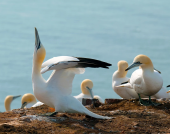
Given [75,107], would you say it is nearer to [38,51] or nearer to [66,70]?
[66,70]

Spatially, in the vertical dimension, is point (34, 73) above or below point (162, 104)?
above

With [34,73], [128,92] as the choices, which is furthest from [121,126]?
[128,92]

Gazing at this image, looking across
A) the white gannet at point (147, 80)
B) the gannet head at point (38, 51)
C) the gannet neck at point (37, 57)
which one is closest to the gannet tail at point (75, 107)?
the gannet neck at point (37, 57)

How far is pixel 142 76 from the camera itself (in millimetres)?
7496

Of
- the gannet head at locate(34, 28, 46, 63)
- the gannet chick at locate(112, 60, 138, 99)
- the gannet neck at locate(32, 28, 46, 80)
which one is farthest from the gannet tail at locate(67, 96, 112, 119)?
the gannet chick at locate(112, 60, 138, 99)

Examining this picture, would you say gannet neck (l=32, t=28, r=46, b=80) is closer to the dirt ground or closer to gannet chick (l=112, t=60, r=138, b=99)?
the dirt ground

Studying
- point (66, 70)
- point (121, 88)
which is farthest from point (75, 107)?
point (121, 88)

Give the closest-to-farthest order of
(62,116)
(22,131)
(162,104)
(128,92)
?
1. (22,131)
2. (62,116)
3. (162,104)
4. (128,92)

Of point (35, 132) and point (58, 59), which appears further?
point (58, 59)

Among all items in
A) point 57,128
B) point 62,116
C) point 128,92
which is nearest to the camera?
point 57,128

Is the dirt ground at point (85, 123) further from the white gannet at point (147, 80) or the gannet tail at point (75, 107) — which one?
the white gannet at point (147, 80)

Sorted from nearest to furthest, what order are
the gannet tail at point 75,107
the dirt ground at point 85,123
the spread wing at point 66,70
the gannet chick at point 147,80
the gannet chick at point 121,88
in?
the dirt ground at point 85,123 → the spread wing at point 66,70 → the gannet tail at point 75,107 → the gannet chick at point 147,80 → the gannet chick at point 121,88

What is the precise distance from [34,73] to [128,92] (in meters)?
3.10

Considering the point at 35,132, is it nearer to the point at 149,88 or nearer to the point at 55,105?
the point at 55,105
